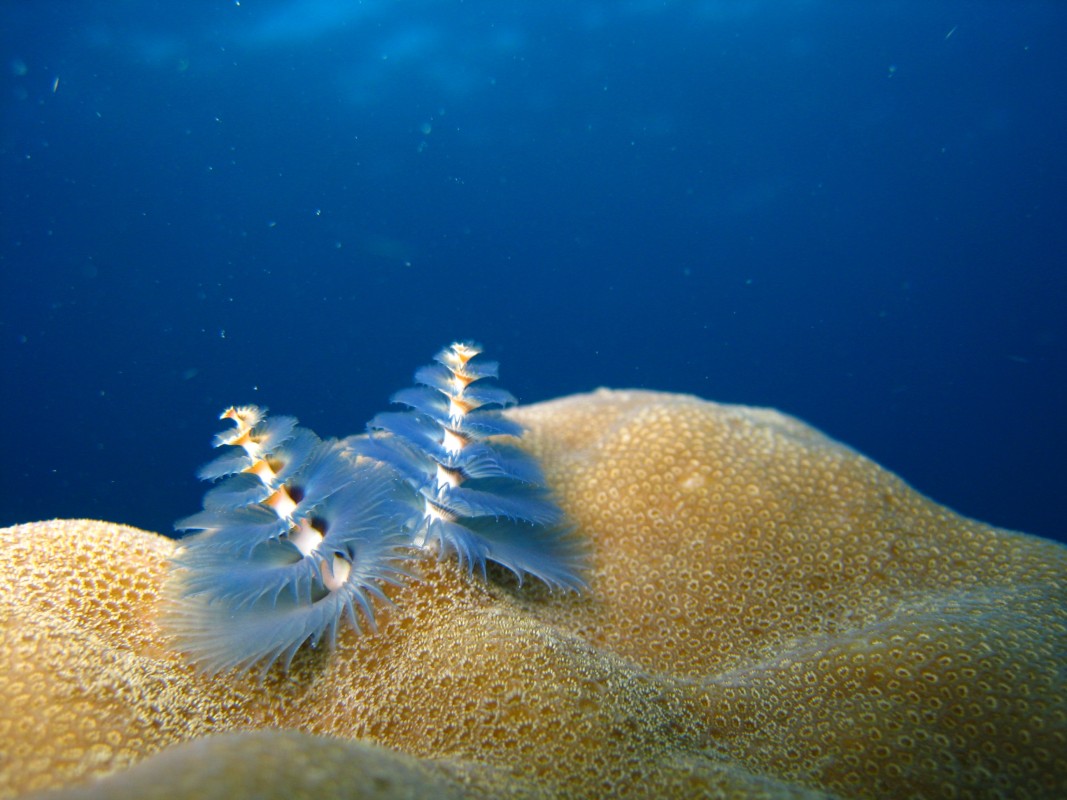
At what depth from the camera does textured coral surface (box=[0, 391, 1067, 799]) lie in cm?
166

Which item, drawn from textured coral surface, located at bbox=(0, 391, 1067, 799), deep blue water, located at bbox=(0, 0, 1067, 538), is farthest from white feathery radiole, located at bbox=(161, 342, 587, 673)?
deep blue water, located at bbox=(0, 0, 1067, 538)

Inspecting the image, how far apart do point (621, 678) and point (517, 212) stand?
37010 millimetres

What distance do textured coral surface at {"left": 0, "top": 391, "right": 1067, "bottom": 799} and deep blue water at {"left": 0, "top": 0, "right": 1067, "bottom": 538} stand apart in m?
21.9

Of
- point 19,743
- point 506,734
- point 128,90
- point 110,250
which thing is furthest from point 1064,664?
point 110,250

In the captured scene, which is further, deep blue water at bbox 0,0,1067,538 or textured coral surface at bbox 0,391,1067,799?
deep blue water at bbox 0,0,1067,538

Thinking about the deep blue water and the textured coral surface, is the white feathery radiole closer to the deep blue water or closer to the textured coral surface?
the textured coral surface

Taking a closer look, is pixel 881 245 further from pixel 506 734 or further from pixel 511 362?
pixel 506 734

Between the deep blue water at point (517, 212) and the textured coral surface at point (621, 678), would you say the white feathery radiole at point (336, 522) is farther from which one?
the deep blue water at point (517, 212)

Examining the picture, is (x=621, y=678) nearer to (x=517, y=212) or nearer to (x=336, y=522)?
(x=336, y=522)

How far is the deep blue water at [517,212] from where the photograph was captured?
70.9ft

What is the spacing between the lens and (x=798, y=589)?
3.00 metres

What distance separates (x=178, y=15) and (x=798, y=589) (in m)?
24.5

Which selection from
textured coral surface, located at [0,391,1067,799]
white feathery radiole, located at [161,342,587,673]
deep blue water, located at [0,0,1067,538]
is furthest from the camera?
deep blue water, located at [0,0,1067,538]

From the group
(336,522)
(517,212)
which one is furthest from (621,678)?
(517,212)
